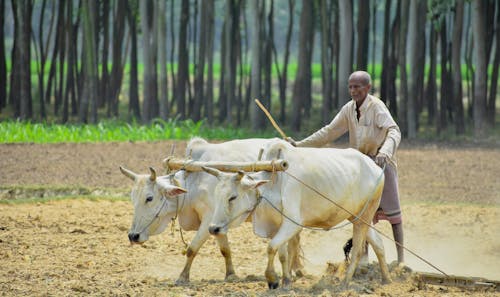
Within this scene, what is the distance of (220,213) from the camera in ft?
26.7

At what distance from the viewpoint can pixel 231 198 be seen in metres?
8.18

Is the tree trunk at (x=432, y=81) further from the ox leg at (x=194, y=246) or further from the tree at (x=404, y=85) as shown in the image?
the ox leg at (x=194, y=246)

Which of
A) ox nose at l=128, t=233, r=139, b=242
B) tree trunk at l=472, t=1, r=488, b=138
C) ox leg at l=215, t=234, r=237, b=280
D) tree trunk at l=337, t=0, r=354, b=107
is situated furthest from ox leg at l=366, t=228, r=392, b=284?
tree trunk at l=472, t=1, r=488, b=138

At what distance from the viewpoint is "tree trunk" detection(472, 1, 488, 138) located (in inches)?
879

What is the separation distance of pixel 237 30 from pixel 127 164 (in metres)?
14.5

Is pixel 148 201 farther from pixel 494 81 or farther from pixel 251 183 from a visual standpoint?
pixel 494 81

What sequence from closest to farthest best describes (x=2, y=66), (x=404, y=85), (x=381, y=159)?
(x=381, y=159)
(x=404, y=85)
(x=2, y=66)

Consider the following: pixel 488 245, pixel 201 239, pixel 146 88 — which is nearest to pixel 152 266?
pixel 201 239

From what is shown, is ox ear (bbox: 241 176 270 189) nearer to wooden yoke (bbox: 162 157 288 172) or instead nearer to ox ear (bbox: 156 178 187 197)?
wooden yoke (bbox: 162 157 288 172)

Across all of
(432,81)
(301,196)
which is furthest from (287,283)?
(432,81)

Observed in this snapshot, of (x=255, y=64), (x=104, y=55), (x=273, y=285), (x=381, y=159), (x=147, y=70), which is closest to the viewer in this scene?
(x=273, y=285)

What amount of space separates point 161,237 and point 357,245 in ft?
11.9

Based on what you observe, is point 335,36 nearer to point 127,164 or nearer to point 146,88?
point 146,88

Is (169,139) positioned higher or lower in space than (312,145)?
lower
